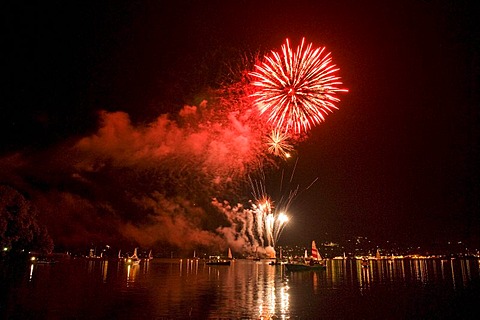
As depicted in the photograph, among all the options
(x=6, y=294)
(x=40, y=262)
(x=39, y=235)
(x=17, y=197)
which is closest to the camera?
(x=6, y=294)

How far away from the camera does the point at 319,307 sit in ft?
70.3

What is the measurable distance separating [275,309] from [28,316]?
11.9m

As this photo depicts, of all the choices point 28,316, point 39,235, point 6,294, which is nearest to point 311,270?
point 39,235

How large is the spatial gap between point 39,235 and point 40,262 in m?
40.7

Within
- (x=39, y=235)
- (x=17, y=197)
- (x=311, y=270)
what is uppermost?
(x=17, y=197)

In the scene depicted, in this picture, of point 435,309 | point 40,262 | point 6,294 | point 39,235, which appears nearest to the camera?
point 435,309

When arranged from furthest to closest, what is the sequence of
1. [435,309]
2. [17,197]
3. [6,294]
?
1. [17,197]
2. [6,294]
3. [435,309]

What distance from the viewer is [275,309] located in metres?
20.0

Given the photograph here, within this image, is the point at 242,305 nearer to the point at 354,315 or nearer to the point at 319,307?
the point at 319,307

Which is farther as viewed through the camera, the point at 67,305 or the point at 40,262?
the point at 40,262

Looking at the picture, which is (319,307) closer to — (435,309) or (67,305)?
(435,309)

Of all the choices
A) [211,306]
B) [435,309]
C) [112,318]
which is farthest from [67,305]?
[435,309]

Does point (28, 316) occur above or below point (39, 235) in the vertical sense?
below

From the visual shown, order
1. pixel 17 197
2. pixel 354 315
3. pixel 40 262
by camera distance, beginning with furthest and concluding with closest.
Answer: pixel 40 262 < pixel 17 197 < pixel 354 315
